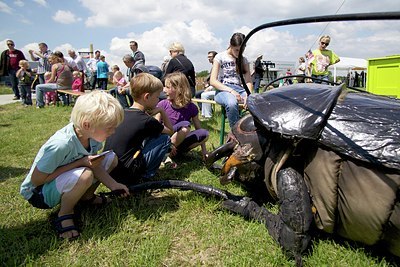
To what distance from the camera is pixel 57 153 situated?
1.71m

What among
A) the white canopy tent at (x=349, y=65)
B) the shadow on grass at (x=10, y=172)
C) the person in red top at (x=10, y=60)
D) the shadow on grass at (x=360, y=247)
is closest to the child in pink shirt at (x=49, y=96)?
the person in red top at (x=10, y=60)

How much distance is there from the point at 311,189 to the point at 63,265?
A: 1.40m

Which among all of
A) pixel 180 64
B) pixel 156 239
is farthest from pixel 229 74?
pixel 156 239

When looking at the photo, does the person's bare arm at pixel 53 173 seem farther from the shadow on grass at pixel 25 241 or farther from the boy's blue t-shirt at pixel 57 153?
the shadow on grass at pixel 25 241

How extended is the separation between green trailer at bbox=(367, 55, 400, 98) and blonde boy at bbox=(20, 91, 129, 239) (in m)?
5.04

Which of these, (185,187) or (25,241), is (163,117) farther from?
(25,241)

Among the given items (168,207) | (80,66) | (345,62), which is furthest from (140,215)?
(345,62)

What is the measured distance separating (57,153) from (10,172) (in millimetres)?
1687

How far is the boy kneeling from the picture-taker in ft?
7.60

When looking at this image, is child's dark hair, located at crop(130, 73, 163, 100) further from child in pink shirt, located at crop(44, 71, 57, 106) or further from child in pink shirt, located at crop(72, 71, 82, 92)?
child in pink shirt, located at crop(44, 71, 57, 106)

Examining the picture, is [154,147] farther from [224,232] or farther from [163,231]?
[224,232]

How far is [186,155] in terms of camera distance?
345 cm

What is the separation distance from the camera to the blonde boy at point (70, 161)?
1730mm

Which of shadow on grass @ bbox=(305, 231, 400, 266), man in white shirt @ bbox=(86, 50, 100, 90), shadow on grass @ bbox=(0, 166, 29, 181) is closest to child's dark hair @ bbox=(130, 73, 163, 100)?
shadow on grass @ bbox=(0, 166, 29, 181)
